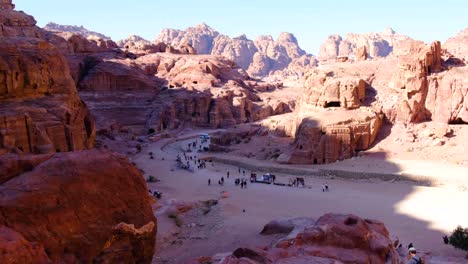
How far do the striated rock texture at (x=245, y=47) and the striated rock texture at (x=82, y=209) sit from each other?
456 feet

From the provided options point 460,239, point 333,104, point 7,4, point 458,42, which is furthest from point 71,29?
point 460,239

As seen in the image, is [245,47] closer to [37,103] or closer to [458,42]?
[458,42]

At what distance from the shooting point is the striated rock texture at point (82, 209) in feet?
28.8

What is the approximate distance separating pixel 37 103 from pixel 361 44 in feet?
494

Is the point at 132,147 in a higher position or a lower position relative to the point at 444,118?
lower

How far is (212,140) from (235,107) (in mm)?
17078

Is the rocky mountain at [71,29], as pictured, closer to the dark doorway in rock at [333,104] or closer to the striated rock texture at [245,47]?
the striated rock texture at [245,47]

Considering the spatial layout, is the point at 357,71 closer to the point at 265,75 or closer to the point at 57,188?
the point at 57,188

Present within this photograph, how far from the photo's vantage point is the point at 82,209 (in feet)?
32.1

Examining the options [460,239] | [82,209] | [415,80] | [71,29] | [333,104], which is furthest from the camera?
[71,29]

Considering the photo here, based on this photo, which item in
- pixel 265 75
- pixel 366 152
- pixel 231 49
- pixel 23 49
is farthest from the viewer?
pixel 231 49

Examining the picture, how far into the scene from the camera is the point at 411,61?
3866cm

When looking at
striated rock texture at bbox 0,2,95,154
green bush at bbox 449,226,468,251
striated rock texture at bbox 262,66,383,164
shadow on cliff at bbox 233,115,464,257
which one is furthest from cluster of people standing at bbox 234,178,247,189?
green bush at bbox 449,226,468,251

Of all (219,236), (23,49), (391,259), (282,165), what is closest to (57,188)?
(391,259)
